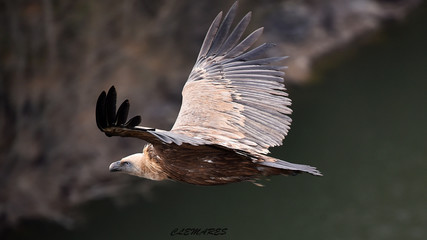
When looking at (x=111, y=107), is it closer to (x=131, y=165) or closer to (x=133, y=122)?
(x=133, y=122)

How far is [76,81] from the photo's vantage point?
504 inches

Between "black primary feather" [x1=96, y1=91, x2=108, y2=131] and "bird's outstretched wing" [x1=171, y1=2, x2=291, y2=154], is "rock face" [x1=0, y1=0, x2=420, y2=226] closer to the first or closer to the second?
"bird's outstretched wing" [x1=171, y1=2, x2=291, y2=154]

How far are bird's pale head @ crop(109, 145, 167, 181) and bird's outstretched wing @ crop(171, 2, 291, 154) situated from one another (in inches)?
10.8

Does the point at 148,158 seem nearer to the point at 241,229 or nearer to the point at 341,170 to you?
the point at 241,229

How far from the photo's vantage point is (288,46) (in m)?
16.3

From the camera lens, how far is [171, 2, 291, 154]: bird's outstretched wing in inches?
192

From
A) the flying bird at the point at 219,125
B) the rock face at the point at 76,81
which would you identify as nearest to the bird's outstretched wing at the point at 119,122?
the flying bird at the point at 219,125

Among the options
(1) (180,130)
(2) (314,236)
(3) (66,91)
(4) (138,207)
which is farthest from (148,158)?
(3) (66,91)

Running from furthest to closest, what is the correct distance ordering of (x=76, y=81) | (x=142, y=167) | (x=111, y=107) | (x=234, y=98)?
(x=76, y=81) → (x=234, y=98) → (x=142, y=167) → (x=111, y=107)

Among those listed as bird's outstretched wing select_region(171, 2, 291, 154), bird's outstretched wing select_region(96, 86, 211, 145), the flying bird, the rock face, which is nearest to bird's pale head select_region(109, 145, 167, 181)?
the flying bird

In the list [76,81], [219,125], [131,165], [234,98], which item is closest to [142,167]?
[131,165]

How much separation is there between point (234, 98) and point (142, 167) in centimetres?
97

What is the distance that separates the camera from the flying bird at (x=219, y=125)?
13.6ft

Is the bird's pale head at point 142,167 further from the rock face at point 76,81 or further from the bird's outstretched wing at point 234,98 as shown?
the rock face at point 76,81
